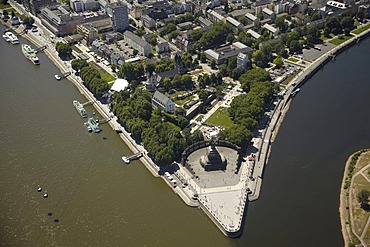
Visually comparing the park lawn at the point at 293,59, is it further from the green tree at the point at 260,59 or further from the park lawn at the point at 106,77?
the park lawn at the point at 106,77

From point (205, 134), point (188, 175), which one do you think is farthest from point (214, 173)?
point (205, 134)

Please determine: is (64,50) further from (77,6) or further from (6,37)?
(77,6)

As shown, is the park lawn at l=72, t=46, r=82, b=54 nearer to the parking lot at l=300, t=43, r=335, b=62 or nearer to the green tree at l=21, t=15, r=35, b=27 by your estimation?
the green tree at l=21, t=15, r=35, b=27

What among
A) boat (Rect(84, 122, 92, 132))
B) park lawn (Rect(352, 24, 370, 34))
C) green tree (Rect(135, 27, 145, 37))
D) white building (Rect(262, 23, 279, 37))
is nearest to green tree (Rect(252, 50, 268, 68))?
white building (Rect(262, 23, 279, 37))

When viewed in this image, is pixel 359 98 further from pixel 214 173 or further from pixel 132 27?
pixel 132 27

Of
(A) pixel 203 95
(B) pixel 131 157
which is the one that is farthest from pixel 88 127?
(A) pixel 203 95

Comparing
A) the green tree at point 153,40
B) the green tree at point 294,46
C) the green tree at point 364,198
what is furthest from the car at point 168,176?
the green tree at point 294,46
